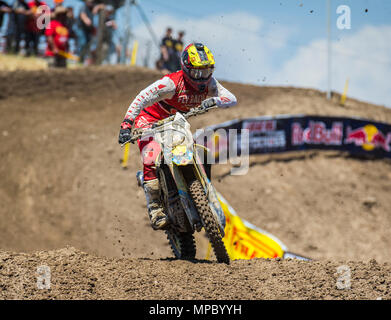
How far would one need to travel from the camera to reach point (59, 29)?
53.3 ft

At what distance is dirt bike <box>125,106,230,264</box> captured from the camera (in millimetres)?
5355

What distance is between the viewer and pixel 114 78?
17.0 metres

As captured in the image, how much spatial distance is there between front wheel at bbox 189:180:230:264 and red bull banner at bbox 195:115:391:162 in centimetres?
705

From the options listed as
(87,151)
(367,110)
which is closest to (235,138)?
(87,151)

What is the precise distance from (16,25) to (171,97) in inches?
570

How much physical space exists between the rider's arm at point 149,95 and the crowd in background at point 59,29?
11677mm

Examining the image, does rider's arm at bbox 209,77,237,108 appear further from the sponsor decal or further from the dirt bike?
the sponsor decal

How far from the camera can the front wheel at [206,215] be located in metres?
5.31

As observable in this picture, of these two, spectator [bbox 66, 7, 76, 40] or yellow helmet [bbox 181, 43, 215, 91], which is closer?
yellow helmet [bbox 181, 43, 215, 91]

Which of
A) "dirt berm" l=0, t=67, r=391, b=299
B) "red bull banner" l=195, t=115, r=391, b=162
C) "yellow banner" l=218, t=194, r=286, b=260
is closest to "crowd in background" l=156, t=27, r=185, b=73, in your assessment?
"dirt berm" l=0, t=67, r=391, b=299

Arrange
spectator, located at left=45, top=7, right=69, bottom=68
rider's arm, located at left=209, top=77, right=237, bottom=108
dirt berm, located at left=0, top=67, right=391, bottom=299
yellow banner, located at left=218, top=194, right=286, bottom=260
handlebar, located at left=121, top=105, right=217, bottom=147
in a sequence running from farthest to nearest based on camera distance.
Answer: spectator, located at left=45, top=7, right=69, bottom=68 → dirt berm, located at left=0, top=67, right=391, bottom=299 → yellow banner, located at left=218, top=194, right=286, bottom=260 → rider's arm, located at left=209, top=77, right=237, bottom=108 → handlebar, located at left=121, top=105, right=217, bottom=147

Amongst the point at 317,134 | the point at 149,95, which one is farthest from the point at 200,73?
the point at 317,134

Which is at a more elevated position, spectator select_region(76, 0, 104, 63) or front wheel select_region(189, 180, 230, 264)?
spectator select_region(76, 0, 104, 63)
